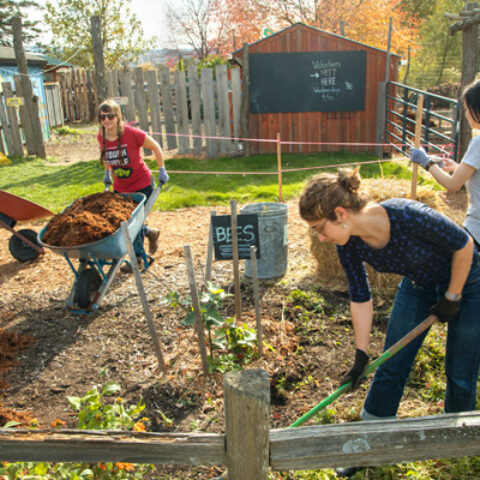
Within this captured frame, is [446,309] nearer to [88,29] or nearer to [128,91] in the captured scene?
[128,91]

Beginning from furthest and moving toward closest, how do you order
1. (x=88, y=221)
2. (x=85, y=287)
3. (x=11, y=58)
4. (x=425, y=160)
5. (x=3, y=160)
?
(x=11, y=58), (x=3, y=160), (x=85, y=287), (x=88, y=221), (x=425, y=160)

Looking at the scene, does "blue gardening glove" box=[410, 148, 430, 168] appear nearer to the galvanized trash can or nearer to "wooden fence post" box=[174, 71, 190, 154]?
the galvanized trash can

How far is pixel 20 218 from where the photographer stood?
209 inches

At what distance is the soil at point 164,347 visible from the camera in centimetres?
291

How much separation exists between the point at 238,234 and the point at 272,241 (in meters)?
1.05

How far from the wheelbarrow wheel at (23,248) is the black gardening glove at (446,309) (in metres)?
4.82

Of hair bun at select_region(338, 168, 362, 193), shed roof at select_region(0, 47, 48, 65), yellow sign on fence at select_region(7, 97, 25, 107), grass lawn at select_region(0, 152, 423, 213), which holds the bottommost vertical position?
grass lawn at select_region(0, 152, 423, 213)

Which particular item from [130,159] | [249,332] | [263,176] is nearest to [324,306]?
[249,332]

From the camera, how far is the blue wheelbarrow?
3898mm

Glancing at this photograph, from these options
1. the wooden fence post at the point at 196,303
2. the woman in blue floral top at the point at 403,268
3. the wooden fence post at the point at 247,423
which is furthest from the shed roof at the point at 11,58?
the wooden fence post at the point at 247,423

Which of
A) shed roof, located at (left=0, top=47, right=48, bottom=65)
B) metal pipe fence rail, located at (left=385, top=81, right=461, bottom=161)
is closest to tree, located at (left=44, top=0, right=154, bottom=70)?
shed roof, located at (left=0, top=47, right=48, bottom=65)

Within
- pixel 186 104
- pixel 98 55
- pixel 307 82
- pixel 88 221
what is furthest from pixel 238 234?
pixel 98 55

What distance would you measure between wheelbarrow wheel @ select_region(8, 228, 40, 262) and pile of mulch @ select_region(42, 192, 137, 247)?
1435 mm

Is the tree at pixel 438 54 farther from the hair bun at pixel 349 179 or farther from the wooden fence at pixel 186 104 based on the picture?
the hair bun at pixel 349 179
